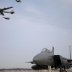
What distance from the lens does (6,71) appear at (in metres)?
28.2

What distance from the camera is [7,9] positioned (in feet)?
63.7

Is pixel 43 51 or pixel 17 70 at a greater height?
pixel 43 51

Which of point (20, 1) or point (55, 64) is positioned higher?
point (20, 1)

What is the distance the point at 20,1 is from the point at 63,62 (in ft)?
27.0

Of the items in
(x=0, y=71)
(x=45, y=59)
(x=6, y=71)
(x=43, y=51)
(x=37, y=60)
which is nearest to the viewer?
(x=37, y=60)

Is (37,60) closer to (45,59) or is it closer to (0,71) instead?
(45,59)

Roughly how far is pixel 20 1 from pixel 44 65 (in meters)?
6.59

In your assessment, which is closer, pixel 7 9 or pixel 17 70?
pixel 7 9

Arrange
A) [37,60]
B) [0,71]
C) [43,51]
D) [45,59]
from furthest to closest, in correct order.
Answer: [0,71] < [43,51] < [45,59] < [37,60]

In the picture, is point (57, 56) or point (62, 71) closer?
point (57, 56)

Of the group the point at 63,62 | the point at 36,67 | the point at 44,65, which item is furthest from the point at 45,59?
the point at 63,62

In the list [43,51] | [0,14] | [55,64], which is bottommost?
[55,64]

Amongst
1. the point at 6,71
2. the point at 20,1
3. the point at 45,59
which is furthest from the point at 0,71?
the point at 20,1

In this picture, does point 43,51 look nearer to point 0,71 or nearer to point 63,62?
point 63,62
